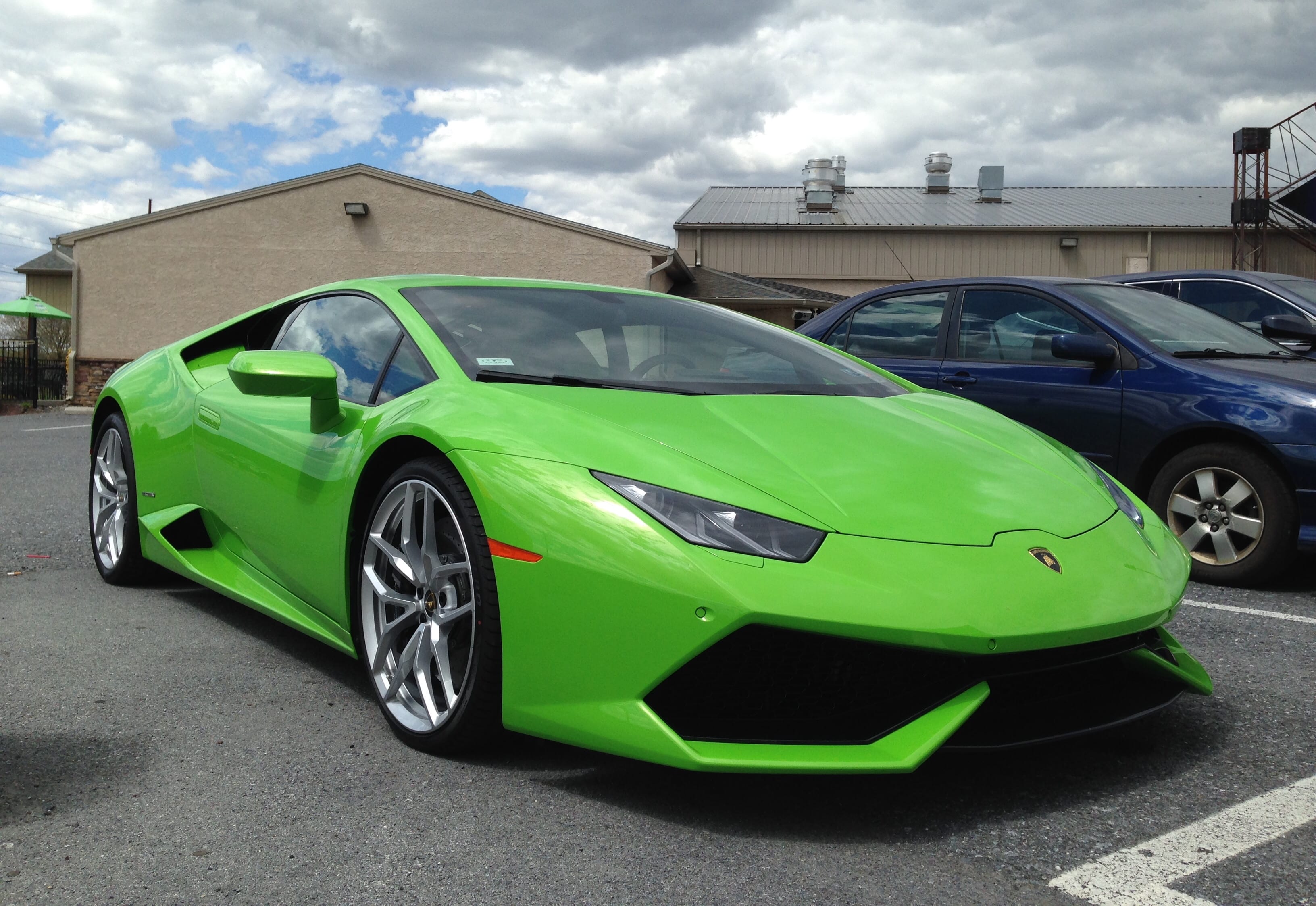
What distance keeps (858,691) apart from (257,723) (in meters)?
1.52

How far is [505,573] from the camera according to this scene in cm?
225

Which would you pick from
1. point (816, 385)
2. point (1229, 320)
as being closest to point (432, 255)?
point (1229, 320)

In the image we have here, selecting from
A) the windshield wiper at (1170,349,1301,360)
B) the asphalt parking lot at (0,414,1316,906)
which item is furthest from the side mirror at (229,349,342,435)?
the windshield wiper at (1170,349,1301,360)

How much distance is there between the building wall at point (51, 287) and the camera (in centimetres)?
4253

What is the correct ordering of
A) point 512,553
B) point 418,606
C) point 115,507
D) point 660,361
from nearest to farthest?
1. point 512,553
2. point 418,606
3. point 660,361
4. point 115,507

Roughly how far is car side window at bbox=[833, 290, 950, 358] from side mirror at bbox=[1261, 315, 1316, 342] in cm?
169

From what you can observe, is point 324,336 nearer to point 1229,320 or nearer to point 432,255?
point 1229,320

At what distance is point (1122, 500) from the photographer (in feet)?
9.13

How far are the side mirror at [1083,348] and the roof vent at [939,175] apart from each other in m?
26.5

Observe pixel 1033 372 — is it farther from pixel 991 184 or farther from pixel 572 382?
pixel 991 184

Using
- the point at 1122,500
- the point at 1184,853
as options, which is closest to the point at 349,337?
the point at 1122,500

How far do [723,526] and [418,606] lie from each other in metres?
0.85

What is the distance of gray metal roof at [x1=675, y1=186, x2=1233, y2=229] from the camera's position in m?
26.7

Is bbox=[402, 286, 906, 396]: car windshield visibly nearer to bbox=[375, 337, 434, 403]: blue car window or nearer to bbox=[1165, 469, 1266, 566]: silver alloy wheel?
bbox=[375, 337, 434, 403]: blue car window
